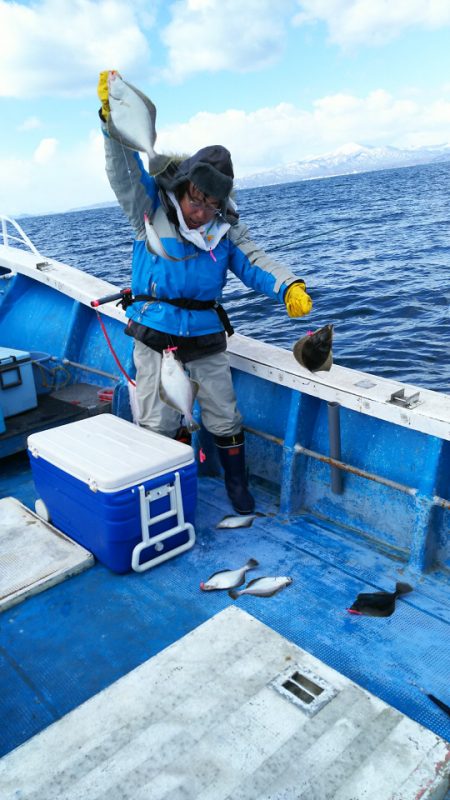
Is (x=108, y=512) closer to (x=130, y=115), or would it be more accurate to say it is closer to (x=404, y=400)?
(x=404, y=400)

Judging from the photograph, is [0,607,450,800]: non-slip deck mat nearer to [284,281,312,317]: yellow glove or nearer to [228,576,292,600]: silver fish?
[228,576,292,600]: silver fish

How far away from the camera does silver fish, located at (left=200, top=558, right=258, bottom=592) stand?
326 cm

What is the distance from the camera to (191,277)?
141 inches

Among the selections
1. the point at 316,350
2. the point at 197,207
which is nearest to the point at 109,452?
the point at 316,350

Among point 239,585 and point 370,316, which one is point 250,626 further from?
point 370,316

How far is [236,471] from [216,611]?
3.99 feet

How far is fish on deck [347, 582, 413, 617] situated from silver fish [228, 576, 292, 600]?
40cm

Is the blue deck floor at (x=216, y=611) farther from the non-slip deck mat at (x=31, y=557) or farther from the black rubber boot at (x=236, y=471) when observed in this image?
the black rubber boot at (x=236, y=471)

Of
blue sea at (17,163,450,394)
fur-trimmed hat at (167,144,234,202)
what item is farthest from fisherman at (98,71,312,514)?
blue sea at (17,163,450,394)

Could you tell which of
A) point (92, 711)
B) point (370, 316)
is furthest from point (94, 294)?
point (370, 316)

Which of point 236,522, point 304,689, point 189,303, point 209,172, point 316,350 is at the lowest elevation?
point 236,522

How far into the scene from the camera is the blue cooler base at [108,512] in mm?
3227

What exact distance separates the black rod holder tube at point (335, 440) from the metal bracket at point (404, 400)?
1.16ft

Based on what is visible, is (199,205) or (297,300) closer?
(199,205)
